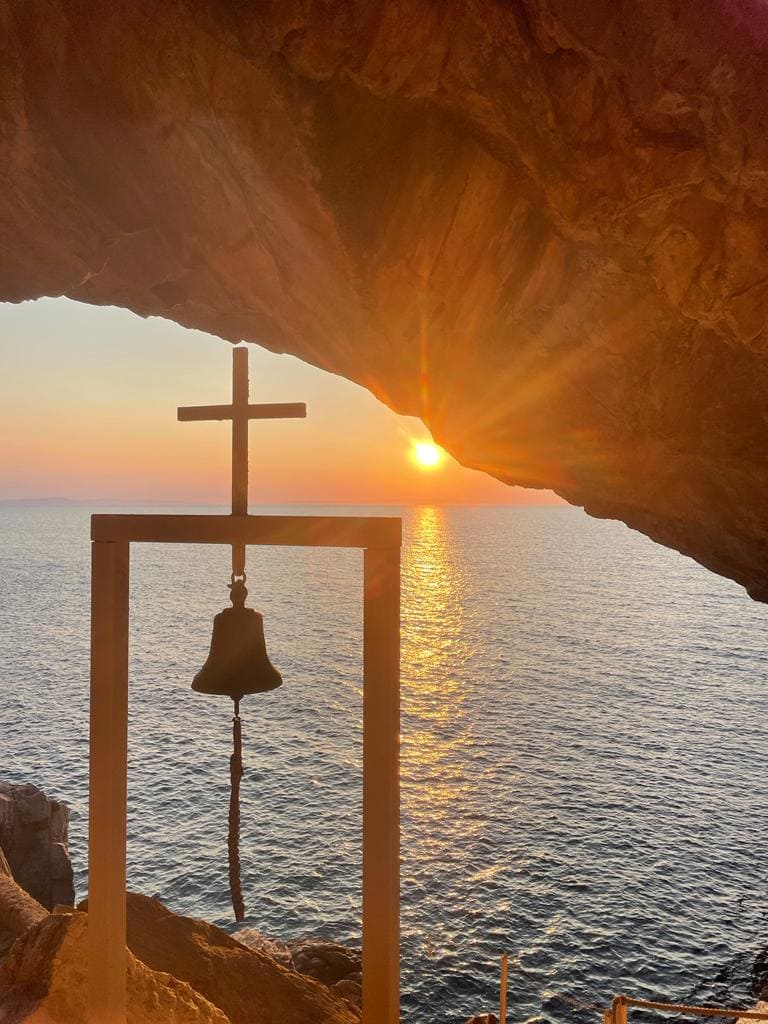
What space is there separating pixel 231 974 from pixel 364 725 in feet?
39.6

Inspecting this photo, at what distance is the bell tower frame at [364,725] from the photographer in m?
3.64

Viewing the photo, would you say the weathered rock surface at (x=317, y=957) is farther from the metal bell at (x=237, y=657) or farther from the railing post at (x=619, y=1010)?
the metal bell at (x=237, y=657)

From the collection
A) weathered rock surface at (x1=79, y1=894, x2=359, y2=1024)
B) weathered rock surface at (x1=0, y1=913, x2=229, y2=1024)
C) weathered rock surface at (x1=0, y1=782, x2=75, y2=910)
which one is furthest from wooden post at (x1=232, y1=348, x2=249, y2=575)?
weathered rock surface at (x1=0, y1=782, x2=75, y2=910)

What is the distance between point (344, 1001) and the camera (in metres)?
13.2

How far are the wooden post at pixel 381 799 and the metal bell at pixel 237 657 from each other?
1.23 meters

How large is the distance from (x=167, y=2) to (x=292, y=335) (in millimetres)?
6460

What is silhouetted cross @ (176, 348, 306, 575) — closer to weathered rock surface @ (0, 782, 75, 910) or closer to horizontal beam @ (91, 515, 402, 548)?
horizontal beam @ (91, 515, 402, 548)

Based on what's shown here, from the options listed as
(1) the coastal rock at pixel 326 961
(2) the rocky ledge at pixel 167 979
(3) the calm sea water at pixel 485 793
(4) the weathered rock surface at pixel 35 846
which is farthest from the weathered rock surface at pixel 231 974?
(4) the weathered rock surface at pixel 35 846

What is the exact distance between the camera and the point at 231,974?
12500 mm

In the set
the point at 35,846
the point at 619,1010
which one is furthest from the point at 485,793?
the point at 619,1010

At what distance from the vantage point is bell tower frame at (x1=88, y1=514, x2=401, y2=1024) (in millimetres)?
3643

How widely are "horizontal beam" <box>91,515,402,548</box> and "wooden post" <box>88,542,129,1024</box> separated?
0.57 feet

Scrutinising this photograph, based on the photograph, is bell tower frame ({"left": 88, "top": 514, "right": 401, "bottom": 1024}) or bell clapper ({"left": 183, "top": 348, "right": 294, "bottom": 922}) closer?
bell tower frame ({"left": 88, "top": 514, "right": 401, "bottom": 1024})

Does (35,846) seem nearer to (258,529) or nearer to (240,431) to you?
(240,431)
